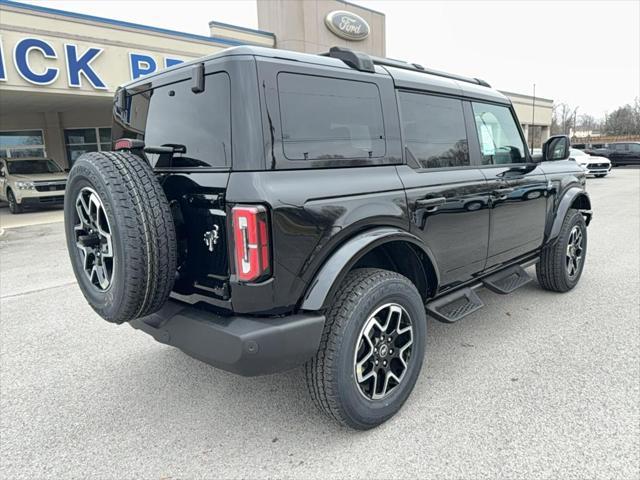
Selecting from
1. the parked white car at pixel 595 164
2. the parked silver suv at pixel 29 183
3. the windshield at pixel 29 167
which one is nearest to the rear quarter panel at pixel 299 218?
the parked silver suv at pixel 29 183

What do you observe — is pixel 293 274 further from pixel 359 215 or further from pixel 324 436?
pixel 324 436

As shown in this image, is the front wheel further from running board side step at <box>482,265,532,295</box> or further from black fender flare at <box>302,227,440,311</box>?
running board side step at <box>482,265,532,295</box>

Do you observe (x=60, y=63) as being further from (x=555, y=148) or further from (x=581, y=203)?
(x=581, y=203)

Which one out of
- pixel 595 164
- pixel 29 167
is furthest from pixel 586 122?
pixel 29 167

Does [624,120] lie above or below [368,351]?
above

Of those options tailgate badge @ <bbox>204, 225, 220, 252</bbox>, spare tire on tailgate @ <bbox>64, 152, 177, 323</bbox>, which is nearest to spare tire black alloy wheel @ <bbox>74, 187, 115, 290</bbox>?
spare tire on tailgate @ <bbox>64, 152, 177, 323</bbox>

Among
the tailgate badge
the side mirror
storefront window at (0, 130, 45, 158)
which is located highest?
storefront window at (0, 130, 45, 158)

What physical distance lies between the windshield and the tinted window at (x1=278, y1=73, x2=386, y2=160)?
13.9 m

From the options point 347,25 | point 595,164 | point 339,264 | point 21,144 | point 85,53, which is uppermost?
point 347,25

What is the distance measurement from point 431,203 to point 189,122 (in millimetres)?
1522

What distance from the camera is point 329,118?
2441 mm

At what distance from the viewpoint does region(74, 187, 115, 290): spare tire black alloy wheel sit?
2.31 m

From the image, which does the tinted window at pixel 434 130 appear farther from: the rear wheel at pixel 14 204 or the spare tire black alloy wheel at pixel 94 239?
the rear wheel at pixel 14 204

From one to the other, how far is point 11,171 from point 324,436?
571 inches
